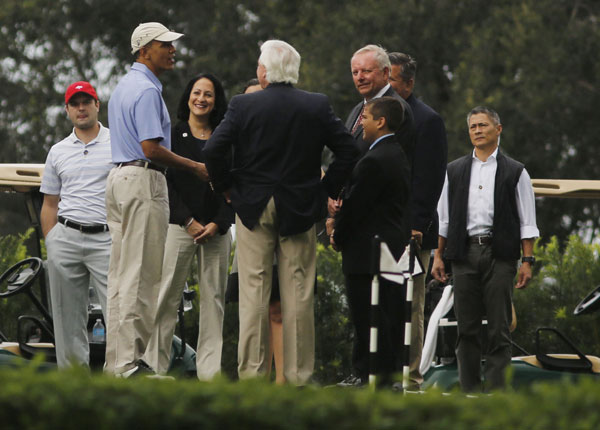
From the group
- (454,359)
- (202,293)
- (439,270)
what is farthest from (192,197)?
(454,359)

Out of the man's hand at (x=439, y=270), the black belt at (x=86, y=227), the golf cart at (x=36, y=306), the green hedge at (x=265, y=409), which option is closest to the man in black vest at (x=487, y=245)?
the man's hand at (x=439, y=270)

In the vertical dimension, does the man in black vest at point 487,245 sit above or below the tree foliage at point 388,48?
below

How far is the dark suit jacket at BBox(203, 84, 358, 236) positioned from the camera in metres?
7.00

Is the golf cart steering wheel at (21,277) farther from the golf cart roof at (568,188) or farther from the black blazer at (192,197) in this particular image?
the golf cart roof at (568,188)

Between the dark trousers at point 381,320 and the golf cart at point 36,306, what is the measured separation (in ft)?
6.24

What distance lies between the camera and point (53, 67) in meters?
26.4

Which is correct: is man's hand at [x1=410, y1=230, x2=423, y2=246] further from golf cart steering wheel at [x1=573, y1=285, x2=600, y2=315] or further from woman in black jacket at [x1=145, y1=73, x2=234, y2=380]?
golf cart steering wheel at [x1=573, y1=285, x2=600, y2=315]

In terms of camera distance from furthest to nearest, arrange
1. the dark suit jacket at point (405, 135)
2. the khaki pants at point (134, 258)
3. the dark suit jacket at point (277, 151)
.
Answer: the dark suit jacket at point (405, 135) < the khaki pants at point (134, 258) < the dark suit jacket at point (277, 151)

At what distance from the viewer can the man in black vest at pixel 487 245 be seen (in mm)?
8172

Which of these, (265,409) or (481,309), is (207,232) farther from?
(265,409)

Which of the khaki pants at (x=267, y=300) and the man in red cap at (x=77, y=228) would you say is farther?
the man in red cap at (x=77, y=228)

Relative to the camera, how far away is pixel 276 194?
699 cm

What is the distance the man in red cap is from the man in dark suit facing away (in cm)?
184

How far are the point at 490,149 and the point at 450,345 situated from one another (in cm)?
158
